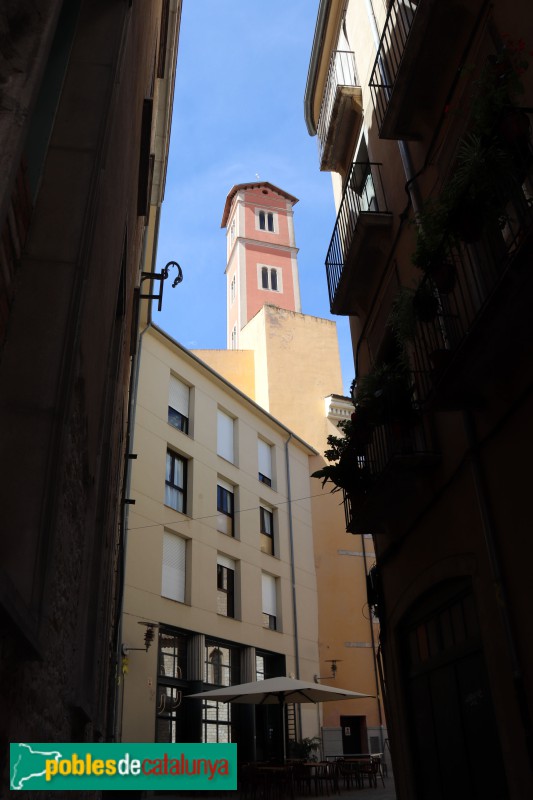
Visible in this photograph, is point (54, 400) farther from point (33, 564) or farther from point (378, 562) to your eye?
point (378, 562)

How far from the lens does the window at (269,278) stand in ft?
155

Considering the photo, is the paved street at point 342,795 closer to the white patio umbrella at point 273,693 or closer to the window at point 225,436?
the white patio umbrella at point 273,693

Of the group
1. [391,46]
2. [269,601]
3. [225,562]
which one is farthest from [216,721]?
[391,46]

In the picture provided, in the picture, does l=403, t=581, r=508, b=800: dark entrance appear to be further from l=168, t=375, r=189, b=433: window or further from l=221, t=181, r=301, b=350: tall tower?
l=221, t=181, r=301, b=350: tall tower

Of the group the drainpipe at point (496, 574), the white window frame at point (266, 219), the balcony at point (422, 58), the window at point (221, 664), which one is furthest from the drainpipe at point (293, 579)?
the white window frame at point (266, 219)

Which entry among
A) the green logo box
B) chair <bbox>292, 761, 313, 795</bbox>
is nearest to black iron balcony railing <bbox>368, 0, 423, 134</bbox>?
the green logo box

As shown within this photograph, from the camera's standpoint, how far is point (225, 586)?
21.2 m

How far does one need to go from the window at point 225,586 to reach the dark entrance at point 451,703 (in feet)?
43.6

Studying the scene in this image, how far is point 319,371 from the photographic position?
3312 centimetres

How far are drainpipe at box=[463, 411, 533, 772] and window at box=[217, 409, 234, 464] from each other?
17.4 m

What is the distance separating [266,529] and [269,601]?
2596 millimetres

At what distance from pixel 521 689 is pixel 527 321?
9.07 feet

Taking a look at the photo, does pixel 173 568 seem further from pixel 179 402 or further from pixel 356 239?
pixel 356 239

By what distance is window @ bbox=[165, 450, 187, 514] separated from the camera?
2012 centimetres
